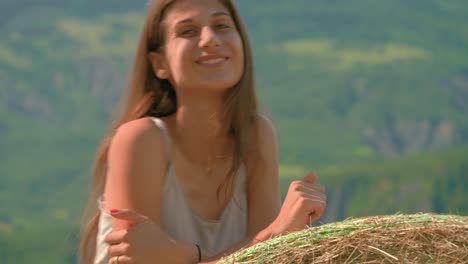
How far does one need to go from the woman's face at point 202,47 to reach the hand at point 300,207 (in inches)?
25.5

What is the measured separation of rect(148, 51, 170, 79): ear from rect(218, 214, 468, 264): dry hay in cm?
125

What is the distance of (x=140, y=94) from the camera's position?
4.43 meters

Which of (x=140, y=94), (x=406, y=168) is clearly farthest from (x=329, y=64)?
(x=140, y=94)

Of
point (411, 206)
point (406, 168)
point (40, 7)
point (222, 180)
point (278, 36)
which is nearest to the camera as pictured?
point (222, 180)

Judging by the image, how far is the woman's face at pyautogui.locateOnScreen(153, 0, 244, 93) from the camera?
414cm

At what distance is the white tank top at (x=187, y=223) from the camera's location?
413 cm

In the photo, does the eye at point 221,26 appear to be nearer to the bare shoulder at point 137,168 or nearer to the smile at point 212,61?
the smile at point 212,61

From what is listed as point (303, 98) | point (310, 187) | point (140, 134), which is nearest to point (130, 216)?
point (140, 134)

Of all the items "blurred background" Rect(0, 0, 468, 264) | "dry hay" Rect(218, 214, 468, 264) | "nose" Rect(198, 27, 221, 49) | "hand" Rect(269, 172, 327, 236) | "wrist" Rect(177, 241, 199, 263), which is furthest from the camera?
"blurred background" Rect(0, 0, 468, 264)

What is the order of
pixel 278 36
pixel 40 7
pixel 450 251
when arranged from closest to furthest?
pixel 450 251 → pixel 278 36 → pixel 40 7

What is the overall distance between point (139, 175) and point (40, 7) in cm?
12625

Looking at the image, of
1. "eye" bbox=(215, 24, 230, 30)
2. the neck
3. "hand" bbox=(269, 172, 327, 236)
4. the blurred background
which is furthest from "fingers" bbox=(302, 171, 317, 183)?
the blurred background

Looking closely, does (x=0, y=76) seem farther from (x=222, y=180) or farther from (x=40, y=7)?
(x=222, y=180)

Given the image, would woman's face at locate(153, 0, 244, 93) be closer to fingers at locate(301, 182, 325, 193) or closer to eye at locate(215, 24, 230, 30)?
eye at locate(215, 24, 230, 30)
